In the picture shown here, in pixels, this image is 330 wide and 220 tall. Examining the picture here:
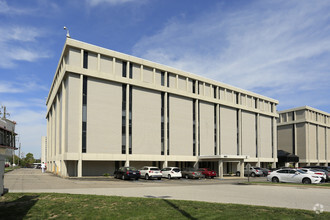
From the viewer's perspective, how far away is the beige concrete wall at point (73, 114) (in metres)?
35.7

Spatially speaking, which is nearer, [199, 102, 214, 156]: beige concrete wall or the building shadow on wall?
A: the building shadow on wall

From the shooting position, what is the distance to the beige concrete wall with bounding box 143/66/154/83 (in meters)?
43.9

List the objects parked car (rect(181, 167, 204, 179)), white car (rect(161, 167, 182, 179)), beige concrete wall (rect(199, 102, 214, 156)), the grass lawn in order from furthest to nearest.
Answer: beige concrete wall (rect(199, 102, 214, 156)) → parked car (rect(181, 167, 204, 179)) → white car (rect(161, 167, 182, 179)) → the grass lawn

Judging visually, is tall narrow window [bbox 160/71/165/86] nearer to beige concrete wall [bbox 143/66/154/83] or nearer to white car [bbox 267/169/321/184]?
beige concrete wall [bbox 143/66/154/83]

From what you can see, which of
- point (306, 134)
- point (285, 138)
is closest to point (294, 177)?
point (306, 134)

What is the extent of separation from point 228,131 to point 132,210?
47.4 metres

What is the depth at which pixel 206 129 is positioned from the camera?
170 ft

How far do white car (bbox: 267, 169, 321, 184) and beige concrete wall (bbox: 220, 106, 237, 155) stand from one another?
25.6 metres

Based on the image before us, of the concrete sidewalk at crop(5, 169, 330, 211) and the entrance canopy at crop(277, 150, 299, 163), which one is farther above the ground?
the concrete sidewalk at crop(5, 169, 330, 211)

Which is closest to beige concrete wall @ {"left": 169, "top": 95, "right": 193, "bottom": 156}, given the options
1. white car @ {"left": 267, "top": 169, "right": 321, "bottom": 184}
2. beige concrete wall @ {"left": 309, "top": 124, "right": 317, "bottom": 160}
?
white car @ {"left": 267, "top": 169, "right": 321, "bottom": 184}

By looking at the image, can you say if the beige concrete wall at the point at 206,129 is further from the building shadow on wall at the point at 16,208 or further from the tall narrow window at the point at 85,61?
the building shadow on wall at the point at 16,208

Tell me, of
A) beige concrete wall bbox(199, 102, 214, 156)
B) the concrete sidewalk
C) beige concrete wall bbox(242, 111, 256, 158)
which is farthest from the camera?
beige concrete wall bbox(242, 111, 256, 158)

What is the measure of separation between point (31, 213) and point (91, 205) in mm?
2217

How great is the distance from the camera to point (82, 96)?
37031mm
